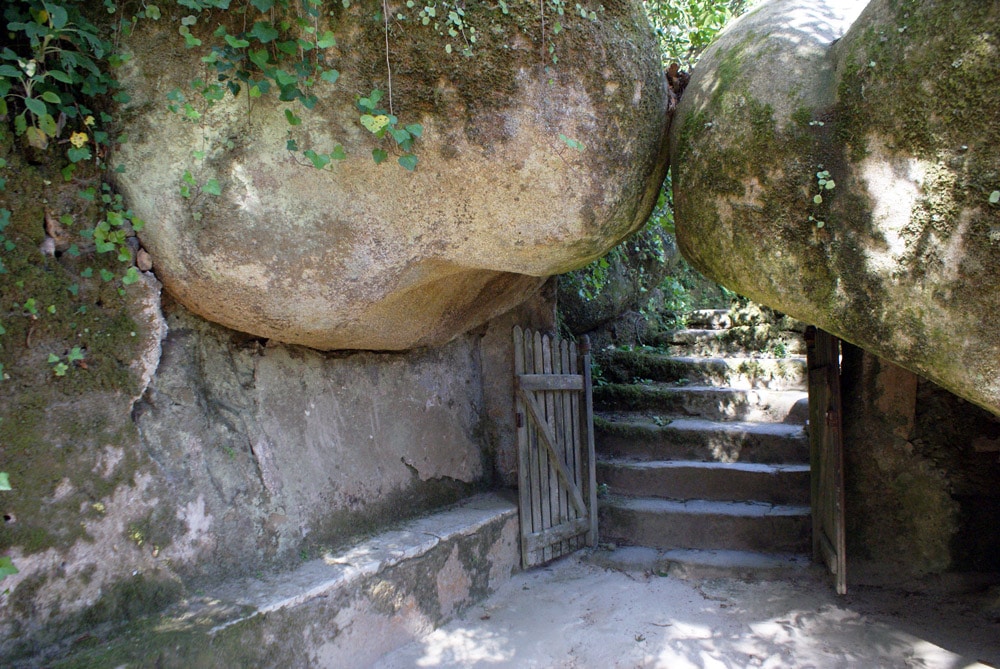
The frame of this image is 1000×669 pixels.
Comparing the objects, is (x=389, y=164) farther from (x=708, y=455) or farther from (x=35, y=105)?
(x=708, y=455)

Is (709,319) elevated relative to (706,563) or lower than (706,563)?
elevated

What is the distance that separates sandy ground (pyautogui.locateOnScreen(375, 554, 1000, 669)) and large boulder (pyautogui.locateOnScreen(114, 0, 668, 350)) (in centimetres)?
184

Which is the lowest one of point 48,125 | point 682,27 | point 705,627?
point 705,627

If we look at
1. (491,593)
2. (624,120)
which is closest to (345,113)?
(624,120)

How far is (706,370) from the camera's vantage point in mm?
6355

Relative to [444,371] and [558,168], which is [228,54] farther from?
[444,371]

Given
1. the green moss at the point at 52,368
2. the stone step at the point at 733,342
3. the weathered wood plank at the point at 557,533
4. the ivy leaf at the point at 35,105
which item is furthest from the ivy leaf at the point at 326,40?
the stone step at the point at 733,342

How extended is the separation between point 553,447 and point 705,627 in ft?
4.59

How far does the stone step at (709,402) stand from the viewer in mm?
5602

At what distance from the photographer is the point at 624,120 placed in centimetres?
289

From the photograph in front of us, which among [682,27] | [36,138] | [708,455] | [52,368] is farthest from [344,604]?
Result: [682,27]

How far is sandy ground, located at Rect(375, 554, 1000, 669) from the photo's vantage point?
3318 millimetres

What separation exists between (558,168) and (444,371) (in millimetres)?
1908

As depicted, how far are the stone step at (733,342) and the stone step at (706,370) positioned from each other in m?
0.34
